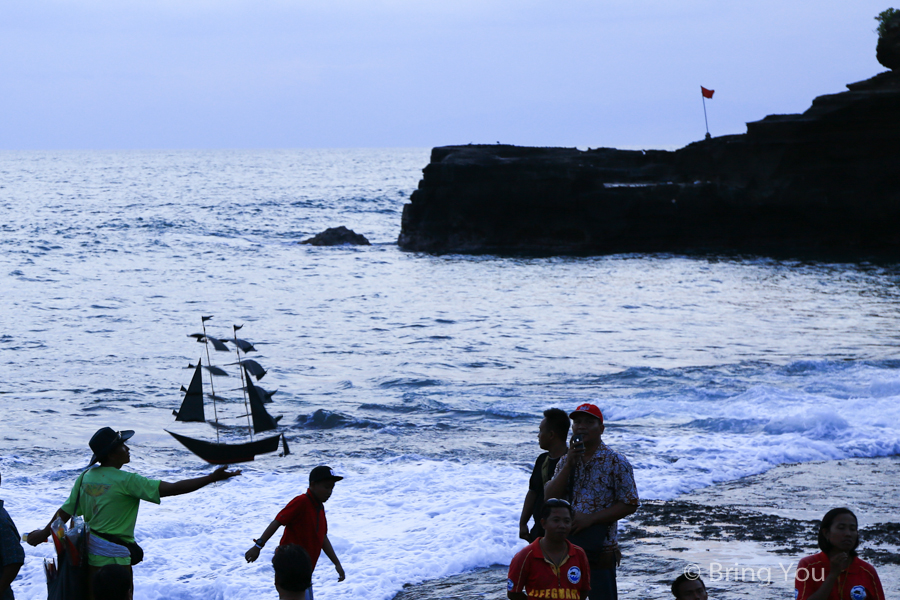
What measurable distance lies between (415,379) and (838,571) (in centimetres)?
1374

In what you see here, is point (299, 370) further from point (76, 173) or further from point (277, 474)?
point (76, 173)

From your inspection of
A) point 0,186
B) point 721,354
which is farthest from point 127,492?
point 0,186

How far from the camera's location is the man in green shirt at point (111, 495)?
487cm

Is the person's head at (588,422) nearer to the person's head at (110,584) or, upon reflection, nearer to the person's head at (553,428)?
the person's head at (553,428)

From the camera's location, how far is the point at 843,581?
4.15m

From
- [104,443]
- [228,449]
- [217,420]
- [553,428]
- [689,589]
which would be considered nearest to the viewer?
[689,589]

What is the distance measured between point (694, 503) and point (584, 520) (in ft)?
16.1

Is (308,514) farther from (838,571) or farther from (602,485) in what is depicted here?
(838,571)

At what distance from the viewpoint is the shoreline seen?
6.64m

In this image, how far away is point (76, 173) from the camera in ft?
407

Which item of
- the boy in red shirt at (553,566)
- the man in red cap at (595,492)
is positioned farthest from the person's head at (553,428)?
the boy in red shirt at (553,566)

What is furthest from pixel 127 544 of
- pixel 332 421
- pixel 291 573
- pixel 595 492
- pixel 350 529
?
pixel 332 421

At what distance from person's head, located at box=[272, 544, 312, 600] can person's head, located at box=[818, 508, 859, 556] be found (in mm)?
2429

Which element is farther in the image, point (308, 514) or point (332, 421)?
point (332, 421)
